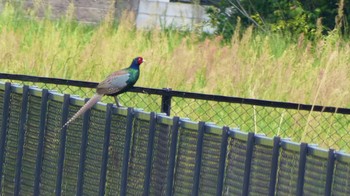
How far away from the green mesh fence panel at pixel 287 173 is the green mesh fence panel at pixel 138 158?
100 centimetres

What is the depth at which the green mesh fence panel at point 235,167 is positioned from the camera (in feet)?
18.7

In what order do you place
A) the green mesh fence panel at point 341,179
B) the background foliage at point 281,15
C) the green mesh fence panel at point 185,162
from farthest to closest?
the background foliage at point 281,15 < the green mesh fence panel at point 185,162 < the green mesh fence panel at point 341,179

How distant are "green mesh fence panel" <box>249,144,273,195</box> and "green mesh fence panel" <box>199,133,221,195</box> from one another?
256 millimetres

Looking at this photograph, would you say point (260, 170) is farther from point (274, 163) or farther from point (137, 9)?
point (137, 9)

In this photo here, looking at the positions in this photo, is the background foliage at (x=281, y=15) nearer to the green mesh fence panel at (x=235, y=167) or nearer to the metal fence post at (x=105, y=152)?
the metal fence post at (x=105, y=152)

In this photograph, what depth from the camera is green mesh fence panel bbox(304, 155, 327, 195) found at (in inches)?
207

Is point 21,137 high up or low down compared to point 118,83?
down

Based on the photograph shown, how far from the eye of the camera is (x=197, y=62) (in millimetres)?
11734

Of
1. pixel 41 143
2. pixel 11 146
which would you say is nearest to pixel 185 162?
pixel 41 143

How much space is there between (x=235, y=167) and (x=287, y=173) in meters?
0.36

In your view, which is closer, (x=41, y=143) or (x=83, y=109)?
(x=83, y=109)

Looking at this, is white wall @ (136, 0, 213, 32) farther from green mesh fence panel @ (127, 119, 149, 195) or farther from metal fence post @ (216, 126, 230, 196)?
metal fence post @ (216, 126, 230, 196)

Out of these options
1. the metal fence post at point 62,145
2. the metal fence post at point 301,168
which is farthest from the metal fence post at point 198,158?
the metal fence post at point 62,145

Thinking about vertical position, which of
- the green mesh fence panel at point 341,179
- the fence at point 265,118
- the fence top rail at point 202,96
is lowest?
the fence at point 265,118
